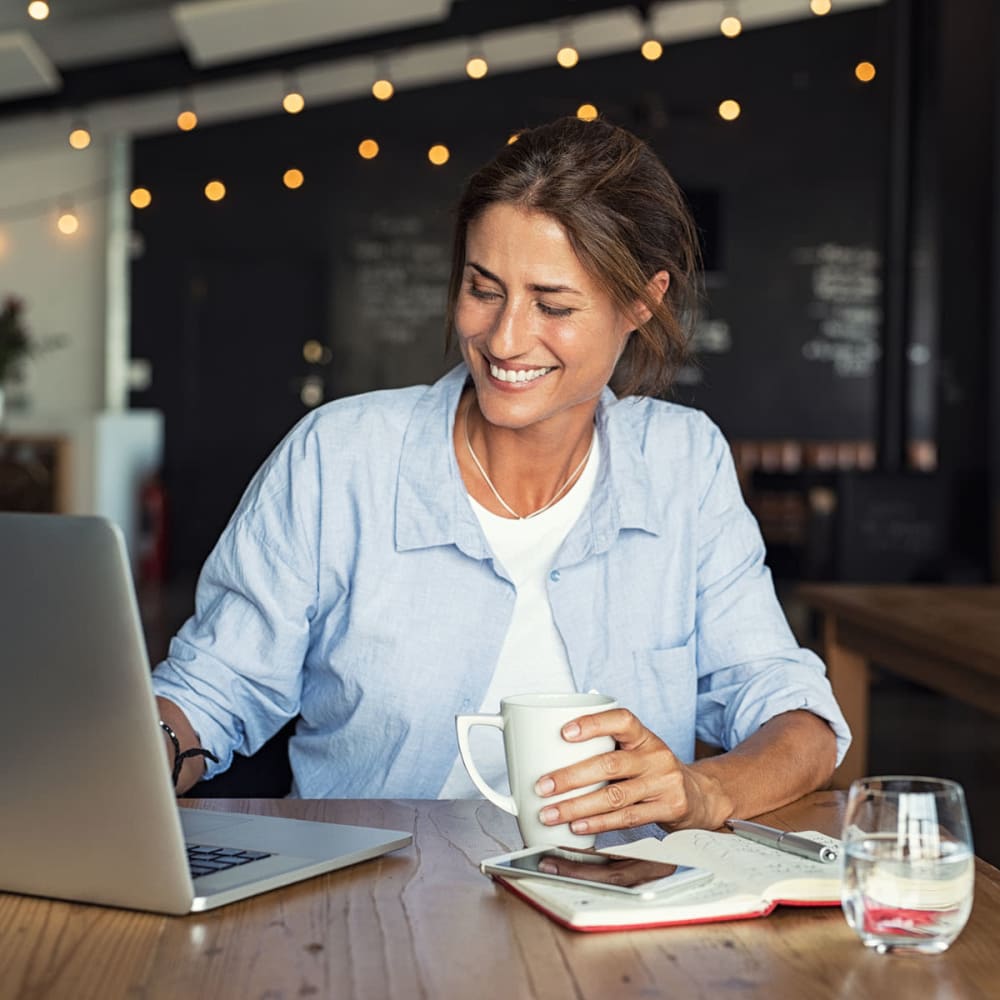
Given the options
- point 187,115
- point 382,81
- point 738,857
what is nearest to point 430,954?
point 738,857

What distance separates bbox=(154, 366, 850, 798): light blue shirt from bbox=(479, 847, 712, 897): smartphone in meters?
0.54

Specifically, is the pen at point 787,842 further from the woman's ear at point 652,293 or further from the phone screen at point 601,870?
the woman's ear at point 652,293

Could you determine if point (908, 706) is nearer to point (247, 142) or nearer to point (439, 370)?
point (439, 370)

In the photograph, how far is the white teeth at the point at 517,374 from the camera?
1.57m

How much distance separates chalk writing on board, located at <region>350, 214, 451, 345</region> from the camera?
33.0ft

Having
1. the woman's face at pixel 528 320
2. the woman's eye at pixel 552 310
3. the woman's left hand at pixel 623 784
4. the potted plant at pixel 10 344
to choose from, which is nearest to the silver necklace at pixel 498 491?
the woman's face at pixel 528 320

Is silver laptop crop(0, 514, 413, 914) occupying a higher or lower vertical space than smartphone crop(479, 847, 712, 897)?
higher

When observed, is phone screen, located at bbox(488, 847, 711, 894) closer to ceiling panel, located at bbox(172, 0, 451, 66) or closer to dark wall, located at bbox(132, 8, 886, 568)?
ceiling panel, located at bbox(172, 0, 451, 66)

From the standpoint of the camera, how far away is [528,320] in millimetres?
1528

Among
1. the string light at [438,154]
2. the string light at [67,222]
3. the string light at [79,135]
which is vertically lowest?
the string light at [67,222]

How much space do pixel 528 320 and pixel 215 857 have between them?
70cm

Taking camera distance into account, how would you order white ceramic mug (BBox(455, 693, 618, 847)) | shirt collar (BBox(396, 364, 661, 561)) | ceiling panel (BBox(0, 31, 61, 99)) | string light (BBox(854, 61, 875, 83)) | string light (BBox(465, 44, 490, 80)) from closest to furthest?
white ceramic mug (BBox(455, 693, 618, 847))
shirt collar (BBox(396, 364, 661, 561))
ceiling panel (BBox(0, 31, 61, 99))
string light (BBox(465, 44, 490, 80))
string light (BBox(854, 61, 875, 83))

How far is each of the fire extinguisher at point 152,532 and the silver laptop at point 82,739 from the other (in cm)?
847

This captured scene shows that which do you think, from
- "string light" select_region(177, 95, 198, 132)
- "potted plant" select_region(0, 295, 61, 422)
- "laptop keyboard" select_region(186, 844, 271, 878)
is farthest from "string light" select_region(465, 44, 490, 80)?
"laptop keyboard" select_region(186, 844, 271, 878)
